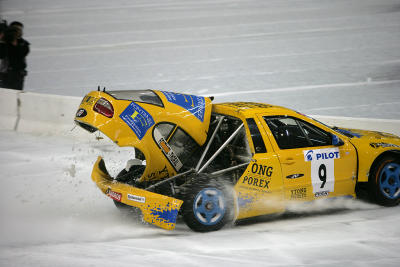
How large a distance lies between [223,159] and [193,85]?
7.78 meters

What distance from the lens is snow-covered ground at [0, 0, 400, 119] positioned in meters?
14.2

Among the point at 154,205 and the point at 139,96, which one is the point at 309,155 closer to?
the point at 154,205

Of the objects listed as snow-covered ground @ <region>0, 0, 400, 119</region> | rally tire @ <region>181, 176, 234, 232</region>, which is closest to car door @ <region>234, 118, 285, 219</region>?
rally tire @ <region>181, 176, 234, 232</region>

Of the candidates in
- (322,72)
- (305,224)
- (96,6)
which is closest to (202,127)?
(305,224)

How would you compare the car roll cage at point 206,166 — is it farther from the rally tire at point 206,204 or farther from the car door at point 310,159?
the car door at point 310,159

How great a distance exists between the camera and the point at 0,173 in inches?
340

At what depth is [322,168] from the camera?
6.88m

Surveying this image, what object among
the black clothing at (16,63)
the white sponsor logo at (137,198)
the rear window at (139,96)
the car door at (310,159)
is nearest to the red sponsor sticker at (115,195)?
the white sponsor logo at (137,198)

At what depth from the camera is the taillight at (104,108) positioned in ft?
20.1

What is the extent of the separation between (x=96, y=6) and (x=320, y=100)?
16013 mm

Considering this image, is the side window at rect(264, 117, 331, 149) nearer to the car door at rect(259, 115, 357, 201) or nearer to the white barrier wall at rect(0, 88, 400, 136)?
the car door at rect(259, 115, 357, 201)

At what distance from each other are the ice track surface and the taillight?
1.29m

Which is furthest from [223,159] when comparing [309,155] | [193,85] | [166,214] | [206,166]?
[193,85]

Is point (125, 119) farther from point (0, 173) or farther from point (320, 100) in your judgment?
point (320, 100)
